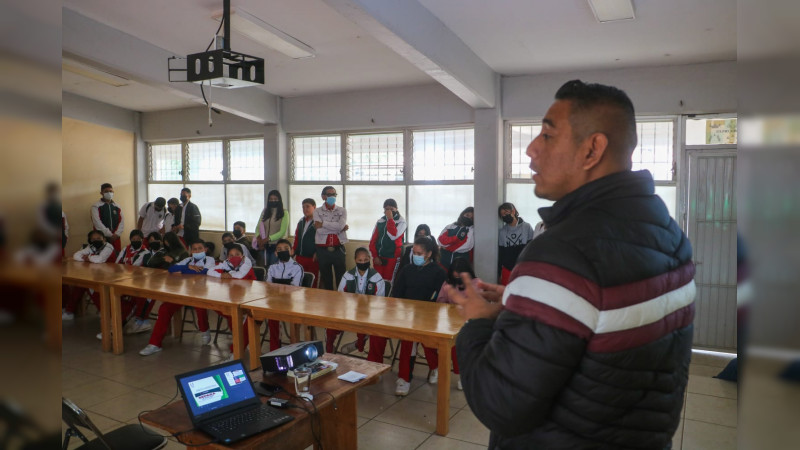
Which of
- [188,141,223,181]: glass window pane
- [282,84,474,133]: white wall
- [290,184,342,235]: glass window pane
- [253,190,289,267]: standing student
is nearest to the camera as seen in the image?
[282,84,474,133]: white wall

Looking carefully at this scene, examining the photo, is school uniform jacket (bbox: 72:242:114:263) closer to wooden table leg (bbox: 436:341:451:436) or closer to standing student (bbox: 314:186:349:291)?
standing student (bbox: 314:186:349:291)

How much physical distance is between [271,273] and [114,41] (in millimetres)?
2946

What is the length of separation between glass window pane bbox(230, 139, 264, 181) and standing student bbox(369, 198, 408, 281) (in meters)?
2.90

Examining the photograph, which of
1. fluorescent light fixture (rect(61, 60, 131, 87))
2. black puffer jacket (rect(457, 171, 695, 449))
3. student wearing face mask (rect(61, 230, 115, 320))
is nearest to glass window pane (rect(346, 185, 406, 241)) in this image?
student wearing face mask (rect(61, 230, 115, 320))

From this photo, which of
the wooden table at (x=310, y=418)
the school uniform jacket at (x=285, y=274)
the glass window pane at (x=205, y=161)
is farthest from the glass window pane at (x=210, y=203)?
the wooden table at (x=310, y=418)

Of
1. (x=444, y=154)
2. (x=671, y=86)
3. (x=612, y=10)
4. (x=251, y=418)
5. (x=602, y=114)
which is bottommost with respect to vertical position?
(x=251, y=418)

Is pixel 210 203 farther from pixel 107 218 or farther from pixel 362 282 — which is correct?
pixel 362 282

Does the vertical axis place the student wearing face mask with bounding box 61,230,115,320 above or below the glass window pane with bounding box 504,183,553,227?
below

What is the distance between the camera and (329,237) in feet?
22.7

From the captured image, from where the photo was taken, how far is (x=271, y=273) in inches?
216

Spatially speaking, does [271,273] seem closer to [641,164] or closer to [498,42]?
[498,42]

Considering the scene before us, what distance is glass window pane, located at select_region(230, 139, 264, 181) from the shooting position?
865cm

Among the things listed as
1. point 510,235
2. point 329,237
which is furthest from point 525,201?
point 329,237

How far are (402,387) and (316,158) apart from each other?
484cm
